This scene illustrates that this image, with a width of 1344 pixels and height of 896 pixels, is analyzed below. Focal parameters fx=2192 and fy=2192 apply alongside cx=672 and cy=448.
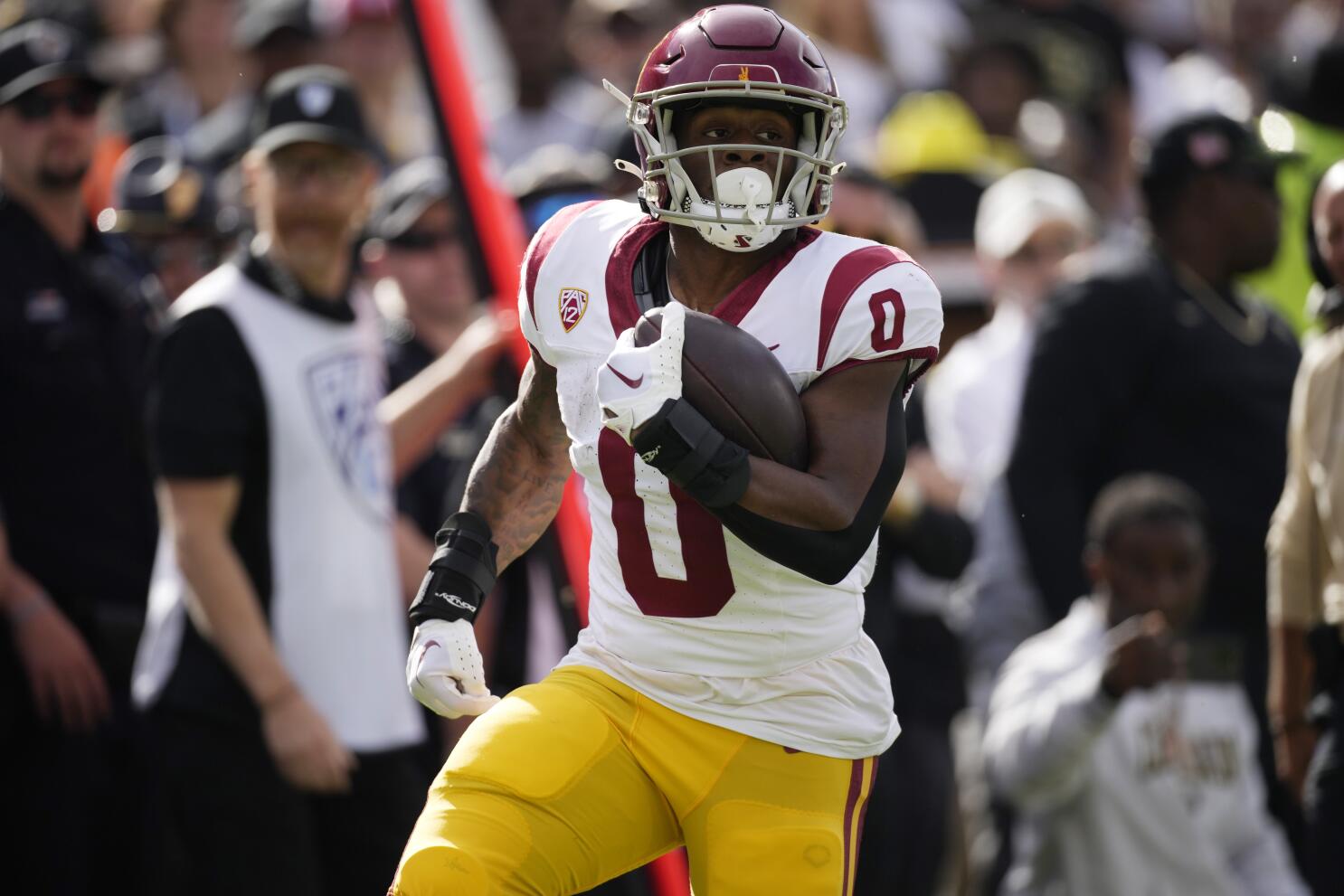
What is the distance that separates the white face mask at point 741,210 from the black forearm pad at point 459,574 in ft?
2.18

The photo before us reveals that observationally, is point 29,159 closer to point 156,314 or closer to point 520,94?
point 156,314

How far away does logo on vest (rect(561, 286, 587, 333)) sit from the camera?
369 centimetres

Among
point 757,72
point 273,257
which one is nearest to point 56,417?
point 273,257

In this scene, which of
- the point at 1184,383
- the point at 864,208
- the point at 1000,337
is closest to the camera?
the point at 1184,383

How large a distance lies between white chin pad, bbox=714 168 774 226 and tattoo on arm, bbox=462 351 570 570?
20.3 inches

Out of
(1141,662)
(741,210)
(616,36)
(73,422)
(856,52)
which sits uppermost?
(856,52)

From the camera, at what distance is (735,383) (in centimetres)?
333

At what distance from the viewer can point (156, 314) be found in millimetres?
6078

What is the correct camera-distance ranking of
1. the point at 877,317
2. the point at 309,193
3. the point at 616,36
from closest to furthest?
the point at 877,317, the point at 309,193, the point at 616,36

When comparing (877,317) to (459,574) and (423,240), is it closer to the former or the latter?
(459,574)

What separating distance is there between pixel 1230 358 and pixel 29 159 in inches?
128

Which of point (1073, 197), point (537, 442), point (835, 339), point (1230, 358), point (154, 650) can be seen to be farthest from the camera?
point (1073, 197)

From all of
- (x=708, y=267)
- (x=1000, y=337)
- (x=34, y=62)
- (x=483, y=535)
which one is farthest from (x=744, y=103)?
(x=1000, y=337)

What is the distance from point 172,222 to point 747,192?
337 cm
